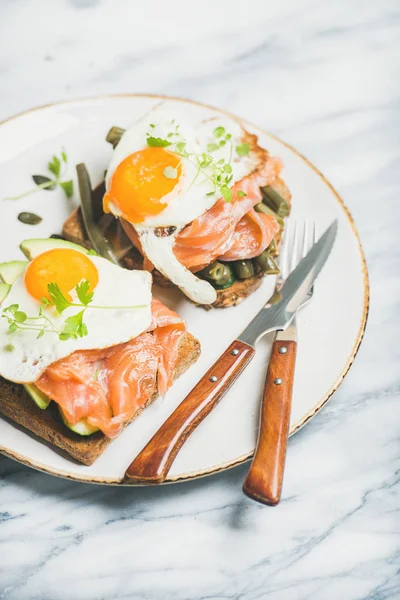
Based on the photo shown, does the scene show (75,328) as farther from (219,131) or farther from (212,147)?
(219,131)

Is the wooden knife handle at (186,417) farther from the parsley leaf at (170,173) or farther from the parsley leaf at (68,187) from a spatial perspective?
the parsley leaf at (68,187)

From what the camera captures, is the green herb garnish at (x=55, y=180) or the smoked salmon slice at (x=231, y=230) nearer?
the smoked salmon slice at (x=231, y=230)

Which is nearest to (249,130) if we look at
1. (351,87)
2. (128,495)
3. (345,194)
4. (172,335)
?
(345,194)

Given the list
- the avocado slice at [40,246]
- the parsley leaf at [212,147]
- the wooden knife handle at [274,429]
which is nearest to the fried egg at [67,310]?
the avocado slice at [40,246]

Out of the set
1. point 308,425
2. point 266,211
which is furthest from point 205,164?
point 308,425

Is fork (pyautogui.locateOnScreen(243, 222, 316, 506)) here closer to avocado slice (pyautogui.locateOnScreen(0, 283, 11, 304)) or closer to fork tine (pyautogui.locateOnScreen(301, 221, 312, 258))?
fork tine (pyautogui.locateOnScreen(301, 221, 312, 258))

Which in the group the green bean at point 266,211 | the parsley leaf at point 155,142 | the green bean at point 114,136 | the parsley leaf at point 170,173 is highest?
the parsley leaf at point 155,142
